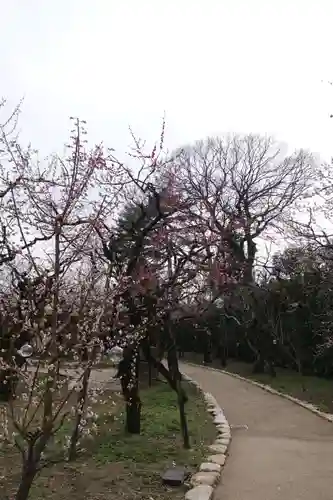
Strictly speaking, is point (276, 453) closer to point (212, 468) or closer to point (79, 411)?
point (212, 468)

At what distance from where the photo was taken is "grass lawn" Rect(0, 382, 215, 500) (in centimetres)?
503

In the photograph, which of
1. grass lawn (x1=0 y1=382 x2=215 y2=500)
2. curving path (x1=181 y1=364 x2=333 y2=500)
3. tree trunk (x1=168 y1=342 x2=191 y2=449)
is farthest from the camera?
tree trunk (x1=168 y1=342 x2=191 y2=449)

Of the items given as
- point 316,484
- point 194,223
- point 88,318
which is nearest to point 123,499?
point 88,318

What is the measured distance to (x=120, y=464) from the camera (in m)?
5.97

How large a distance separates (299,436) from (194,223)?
3952 mm

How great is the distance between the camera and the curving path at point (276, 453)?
5371mm

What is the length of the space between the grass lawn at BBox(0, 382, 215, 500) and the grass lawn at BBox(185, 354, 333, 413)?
458 centimetres

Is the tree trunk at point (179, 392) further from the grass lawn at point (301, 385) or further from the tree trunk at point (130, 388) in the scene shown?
the grass lawn at point (301, 385)

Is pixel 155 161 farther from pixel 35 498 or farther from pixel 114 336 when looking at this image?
pixel 35 498

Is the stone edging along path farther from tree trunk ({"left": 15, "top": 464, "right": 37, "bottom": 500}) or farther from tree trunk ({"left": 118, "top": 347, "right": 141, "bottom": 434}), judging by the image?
tree trunk ({"left": 15, "top": 464, "right": 37, "bottom": 500})

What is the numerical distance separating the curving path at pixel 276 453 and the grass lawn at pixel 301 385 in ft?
2.90

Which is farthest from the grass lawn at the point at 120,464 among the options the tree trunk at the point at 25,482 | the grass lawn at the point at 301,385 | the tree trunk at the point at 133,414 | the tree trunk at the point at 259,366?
the tree trunk at the point at 259,366

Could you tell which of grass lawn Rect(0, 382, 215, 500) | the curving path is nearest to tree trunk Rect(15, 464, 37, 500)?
grass lawn Rect(0, 382, 215, 500)

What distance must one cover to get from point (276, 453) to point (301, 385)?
9.10 m
